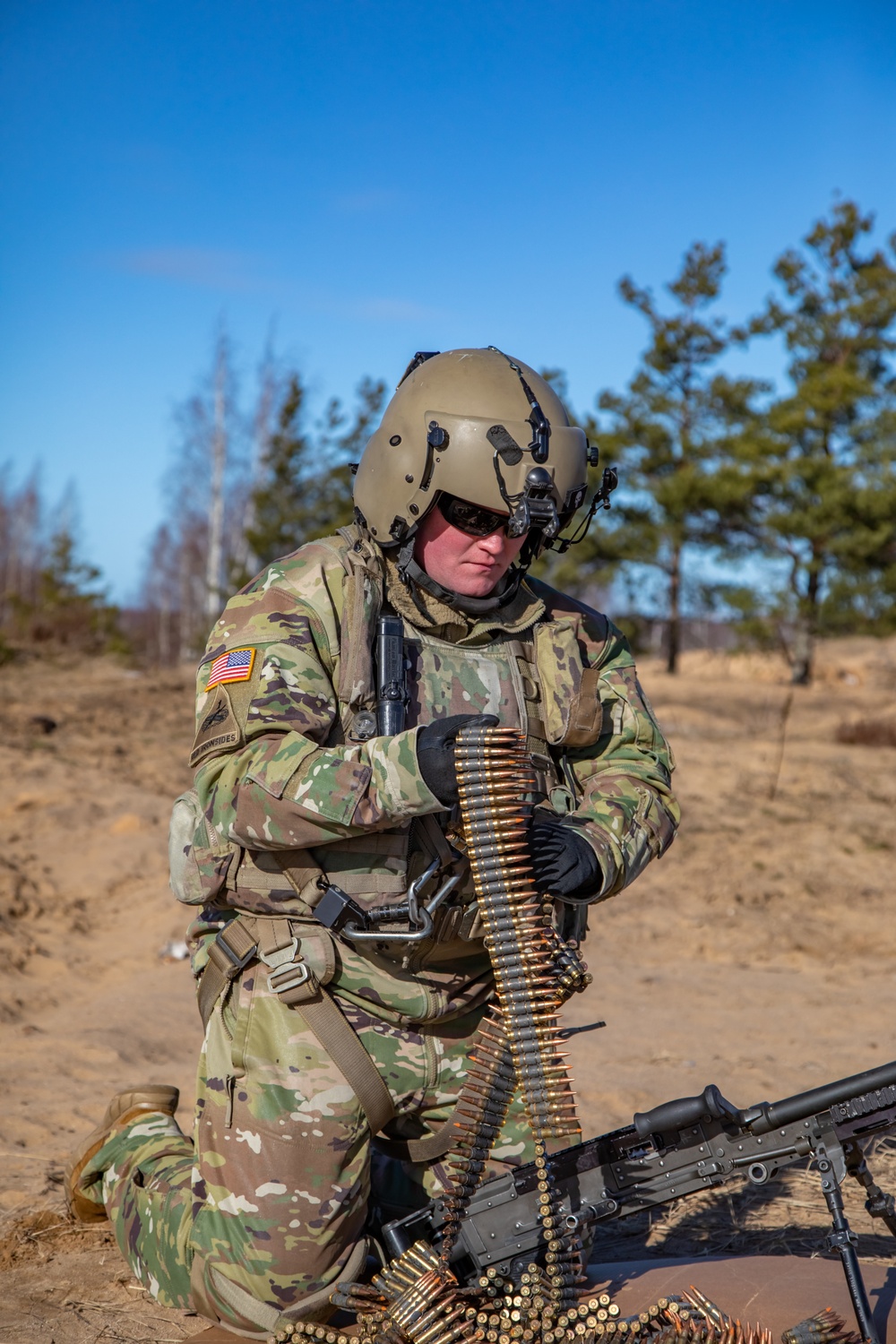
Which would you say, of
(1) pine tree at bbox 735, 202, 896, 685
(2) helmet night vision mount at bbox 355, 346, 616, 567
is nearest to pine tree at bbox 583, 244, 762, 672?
(1) pine tree at bbox 735, 202, 896, 685

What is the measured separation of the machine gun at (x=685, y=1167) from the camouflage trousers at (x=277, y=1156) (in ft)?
0.67

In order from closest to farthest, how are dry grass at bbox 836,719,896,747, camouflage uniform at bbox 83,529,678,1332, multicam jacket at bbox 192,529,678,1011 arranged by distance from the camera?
multicam jacket at bbox 192,529,678,1011
camouflage uniform at bbox 83,529,678,1332
dry grass at bbox 836,719,896,747

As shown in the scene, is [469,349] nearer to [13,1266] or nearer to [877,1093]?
[877,1093]

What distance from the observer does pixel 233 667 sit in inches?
126

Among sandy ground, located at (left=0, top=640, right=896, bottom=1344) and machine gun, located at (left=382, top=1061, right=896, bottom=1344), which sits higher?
machine gun, located at (left=382, top=1061, right=896, bottom=1344)

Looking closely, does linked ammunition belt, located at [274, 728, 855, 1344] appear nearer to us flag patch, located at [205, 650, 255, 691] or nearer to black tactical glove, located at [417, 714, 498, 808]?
black tactical glove, located at [417, 714, 498, 808]

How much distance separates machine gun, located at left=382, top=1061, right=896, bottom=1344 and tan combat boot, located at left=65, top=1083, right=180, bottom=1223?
126 centimetres

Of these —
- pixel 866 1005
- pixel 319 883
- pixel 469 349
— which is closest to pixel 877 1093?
pixel 319 883

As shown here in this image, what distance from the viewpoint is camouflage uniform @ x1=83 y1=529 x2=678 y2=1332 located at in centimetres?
310

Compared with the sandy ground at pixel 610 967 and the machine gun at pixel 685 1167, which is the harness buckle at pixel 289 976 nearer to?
the machine gun at pixel 685 1167

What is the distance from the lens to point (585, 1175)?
2984 mm

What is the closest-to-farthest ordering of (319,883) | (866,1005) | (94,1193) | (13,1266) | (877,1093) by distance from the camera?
(877,1093)
(319,883)
(13,1266)
(94,1193)
(866,1005)

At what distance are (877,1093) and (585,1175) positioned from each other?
798 mm

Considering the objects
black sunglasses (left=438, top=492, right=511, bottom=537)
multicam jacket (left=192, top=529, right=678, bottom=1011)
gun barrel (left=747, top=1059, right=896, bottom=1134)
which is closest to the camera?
gun barrel (left=747, top=1059, right=896, bottom=1134)
